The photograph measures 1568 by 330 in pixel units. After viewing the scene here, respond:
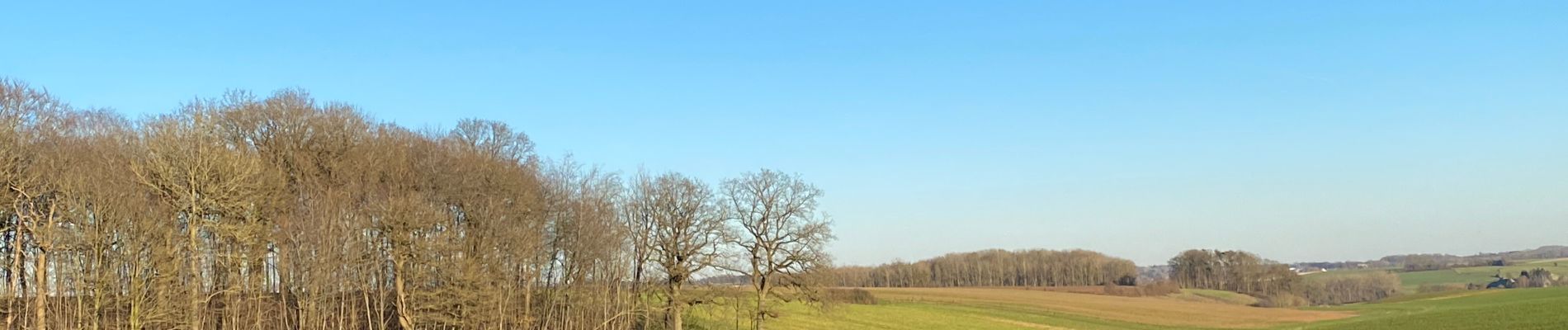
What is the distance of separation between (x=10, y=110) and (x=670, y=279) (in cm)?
2408

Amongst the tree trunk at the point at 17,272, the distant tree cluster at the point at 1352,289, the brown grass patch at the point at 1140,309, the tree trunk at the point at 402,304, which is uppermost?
the tree trunk at the point at 17,272

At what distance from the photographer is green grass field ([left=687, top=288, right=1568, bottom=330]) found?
49938 millimetres

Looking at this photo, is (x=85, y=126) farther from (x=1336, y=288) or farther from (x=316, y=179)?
(x=1336, y=288)

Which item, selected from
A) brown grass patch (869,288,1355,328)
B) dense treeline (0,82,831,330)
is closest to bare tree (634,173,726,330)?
dense treeline (0,82,831,330)

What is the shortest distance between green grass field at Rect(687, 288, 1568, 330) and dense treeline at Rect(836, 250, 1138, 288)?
60.2 meters

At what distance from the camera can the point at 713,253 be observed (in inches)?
1686

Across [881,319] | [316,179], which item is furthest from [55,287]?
[881,319]

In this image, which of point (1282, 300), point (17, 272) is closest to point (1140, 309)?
point (1282, 300)

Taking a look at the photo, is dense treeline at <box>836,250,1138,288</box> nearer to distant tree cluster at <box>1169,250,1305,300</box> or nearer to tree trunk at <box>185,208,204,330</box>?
distant tree cluster at <box>1169,250,1305,300</box>

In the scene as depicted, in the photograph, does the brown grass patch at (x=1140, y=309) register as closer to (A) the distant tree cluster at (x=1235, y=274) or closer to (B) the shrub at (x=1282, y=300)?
(B) the shrub at (x=1282, y=300)

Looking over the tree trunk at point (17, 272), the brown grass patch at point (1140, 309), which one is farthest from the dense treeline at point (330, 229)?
the brown grass patch at point (1140, 309)

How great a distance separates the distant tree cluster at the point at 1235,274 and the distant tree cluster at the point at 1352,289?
253cm

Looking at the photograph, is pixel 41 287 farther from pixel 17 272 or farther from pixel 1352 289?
pixel 1352 289

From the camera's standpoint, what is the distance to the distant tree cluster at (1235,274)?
136m
